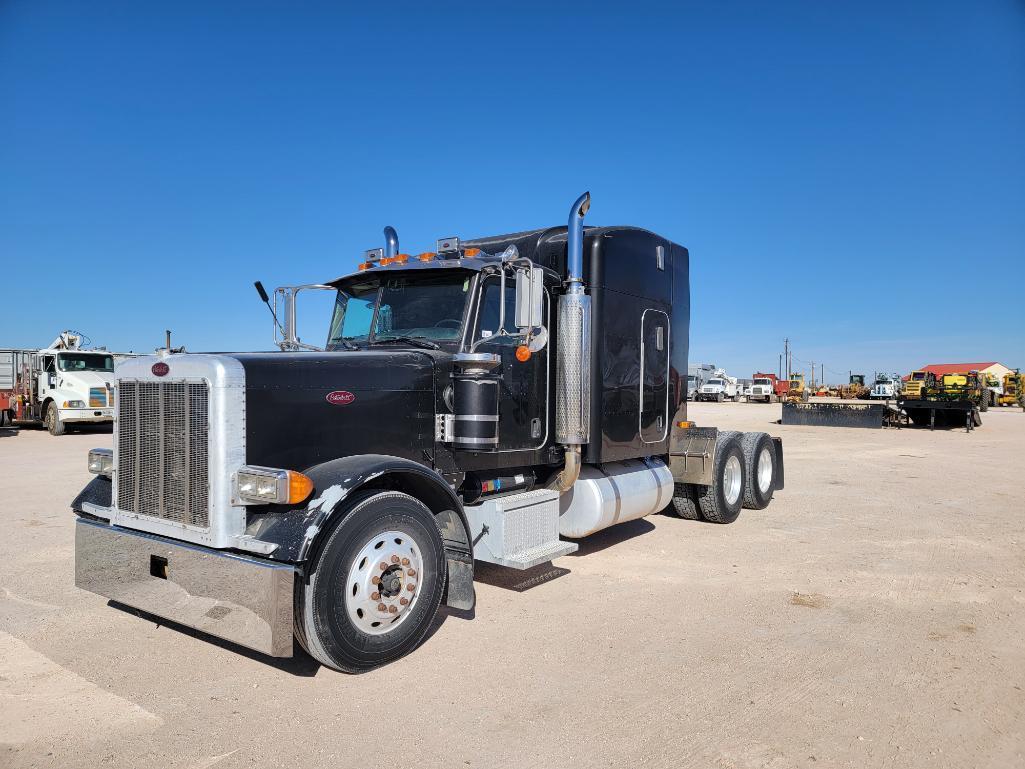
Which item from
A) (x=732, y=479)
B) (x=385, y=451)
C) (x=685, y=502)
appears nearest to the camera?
(x=385, y=451)

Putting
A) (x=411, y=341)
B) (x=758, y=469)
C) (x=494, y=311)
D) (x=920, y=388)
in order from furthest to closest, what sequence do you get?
1. (x=920, y=388)
2. (x=758, y=469)
3. (x=494, y=311)
4. (x=411, y=341)

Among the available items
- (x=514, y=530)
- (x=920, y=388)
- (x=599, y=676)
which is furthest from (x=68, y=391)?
(x=920, y=388)

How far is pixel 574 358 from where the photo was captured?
5.87m

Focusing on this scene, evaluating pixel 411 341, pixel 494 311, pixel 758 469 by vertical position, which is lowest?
pixel 758 469

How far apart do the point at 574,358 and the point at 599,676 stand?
2.62 metres

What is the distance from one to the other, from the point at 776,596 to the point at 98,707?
15.6ft

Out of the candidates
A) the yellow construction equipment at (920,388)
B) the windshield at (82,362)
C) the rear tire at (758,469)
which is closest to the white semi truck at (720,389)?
the yellow construction equipment at (920,388)

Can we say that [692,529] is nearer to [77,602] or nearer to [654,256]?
[654,256]

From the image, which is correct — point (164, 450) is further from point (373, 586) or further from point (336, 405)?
point (373, 586)

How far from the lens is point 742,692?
3867 millimetres

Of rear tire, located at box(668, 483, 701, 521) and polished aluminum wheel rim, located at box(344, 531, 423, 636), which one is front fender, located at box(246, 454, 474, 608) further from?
rear tire, located at box(668, 483, 701, 521)

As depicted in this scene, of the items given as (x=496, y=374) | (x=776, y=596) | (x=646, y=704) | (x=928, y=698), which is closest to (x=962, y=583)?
(x=776, y=596)

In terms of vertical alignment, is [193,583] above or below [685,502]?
above

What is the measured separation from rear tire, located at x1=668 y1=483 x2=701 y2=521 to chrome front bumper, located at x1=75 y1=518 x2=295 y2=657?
620cm
